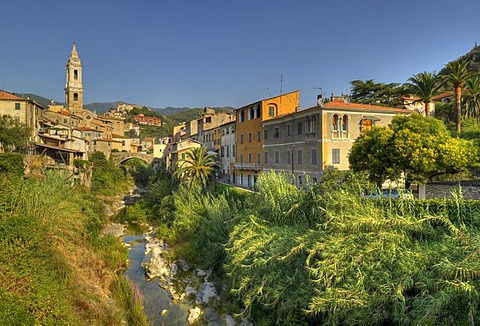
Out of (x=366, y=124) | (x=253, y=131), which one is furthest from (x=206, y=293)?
(x=253, y=131)

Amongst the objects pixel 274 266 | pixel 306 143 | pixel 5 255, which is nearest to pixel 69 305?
pixel 5 255

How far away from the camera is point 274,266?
43.1ft

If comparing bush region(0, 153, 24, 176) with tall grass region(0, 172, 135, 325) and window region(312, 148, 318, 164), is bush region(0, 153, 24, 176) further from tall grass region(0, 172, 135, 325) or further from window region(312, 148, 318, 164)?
window region(312, 148, 318, 164)

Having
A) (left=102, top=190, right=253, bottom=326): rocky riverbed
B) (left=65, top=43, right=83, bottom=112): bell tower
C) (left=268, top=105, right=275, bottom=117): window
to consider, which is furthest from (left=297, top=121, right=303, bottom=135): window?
(left=65, top=43, right=83, bottom=112): bell tower

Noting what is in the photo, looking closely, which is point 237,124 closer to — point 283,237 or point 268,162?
point 268,162

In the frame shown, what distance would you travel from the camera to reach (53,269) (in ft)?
44.4

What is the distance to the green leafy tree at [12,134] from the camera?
33.0 metres

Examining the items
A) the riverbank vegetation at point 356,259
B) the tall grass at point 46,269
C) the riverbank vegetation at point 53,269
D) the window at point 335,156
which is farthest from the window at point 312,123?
the tall grass at point 46,269

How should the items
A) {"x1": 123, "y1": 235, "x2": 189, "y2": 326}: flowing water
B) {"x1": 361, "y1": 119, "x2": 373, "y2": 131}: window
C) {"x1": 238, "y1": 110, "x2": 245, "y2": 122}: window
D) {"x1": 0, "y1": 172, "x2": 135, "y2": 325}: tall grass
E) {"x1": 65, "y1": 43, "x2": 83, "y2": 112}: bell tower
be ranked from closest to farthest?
{"x1": 0, "y1": 172, "x2": 135, "y2": 325}: tall grass
{"x1": 123, "y1": 235, "x2": 189, "y2": 326}: flowing water
{"x1": 361, "y1": 119, "x2": 373, "y2": 131}: window
{"x1": 238, "y1": 110, "x2": 245, "y2": 122}: window
{"x1": 65, "y1": 43, "x2": 83, "y2": 112}: bell tower

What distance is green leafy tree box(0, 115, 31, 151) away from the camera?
3303 centimetres

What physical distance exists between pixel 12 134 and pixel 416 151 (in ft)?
118

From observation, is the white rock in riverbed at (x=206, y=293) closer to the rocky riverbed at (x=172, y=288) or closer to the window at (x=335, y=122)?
the rocky riverbed at (x=172, y=288)

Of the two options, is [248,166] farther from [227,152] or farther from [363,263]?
[363,263]

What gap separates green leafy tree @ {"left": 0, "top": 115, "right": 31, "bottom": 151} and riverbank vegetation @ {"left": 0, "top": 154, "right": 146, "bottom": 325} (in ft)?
49.3
